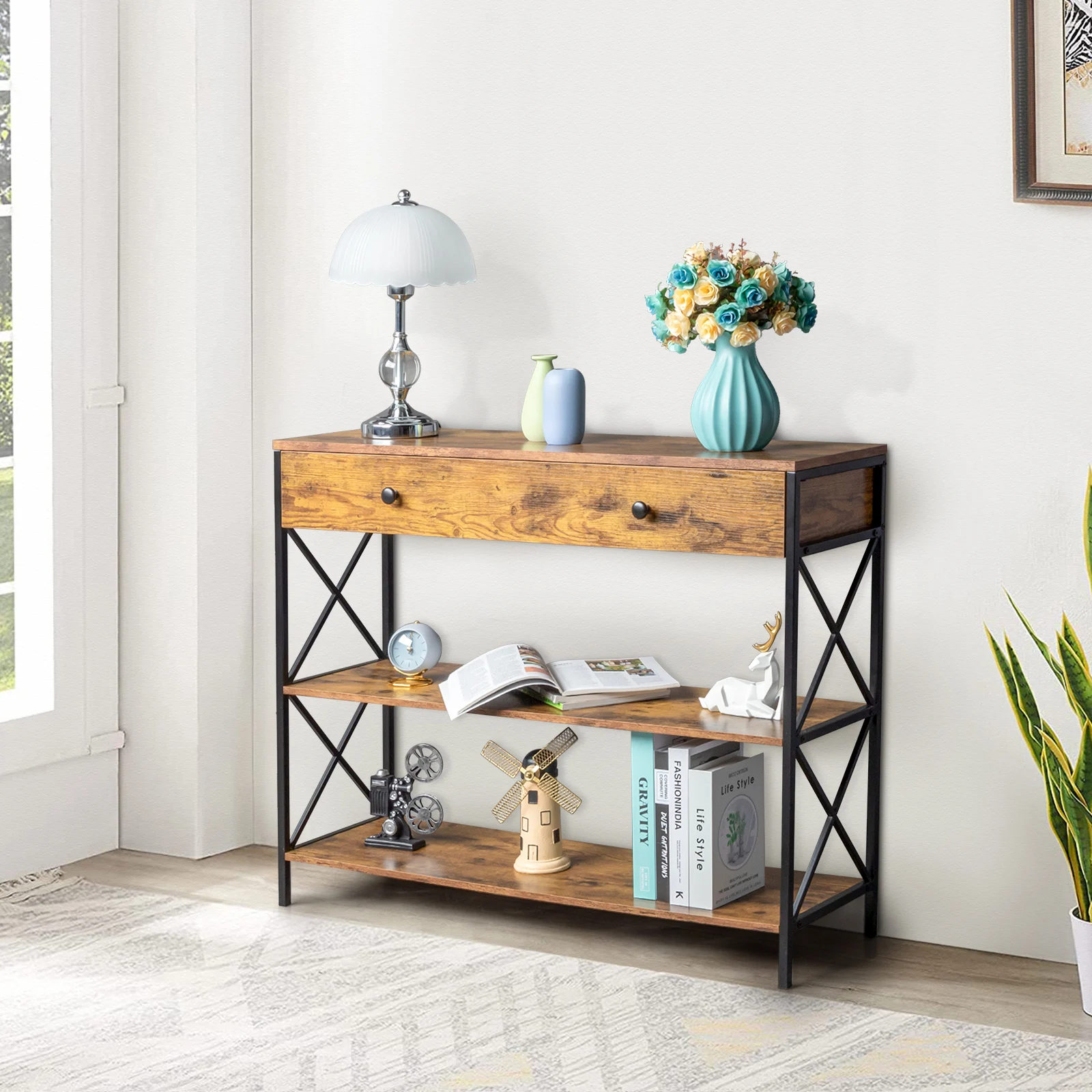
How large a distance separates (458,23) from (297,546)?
3.84ft

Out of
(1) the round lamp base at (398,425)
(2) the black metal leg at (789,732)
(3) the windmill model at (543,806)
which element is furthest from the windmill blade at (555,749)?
(1) the round lamp base at (398,425)

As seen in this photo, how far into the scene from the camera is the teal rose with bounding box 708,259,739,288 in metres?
2.91

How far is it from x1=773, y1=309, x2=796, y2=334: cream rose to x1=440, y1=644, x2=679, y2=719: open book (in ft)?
2.41

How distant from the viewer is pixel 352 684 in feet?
11.3

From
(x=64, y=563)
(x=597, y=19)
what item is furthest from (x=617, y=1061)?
(x=597, y=19)

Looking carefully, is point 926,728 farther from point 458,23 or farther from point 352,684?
point 458,23

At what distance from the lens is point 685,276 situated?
2949mm

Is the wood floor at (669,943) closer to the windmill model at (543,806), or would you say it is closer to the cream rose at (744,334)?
the windmill model at (543,806)

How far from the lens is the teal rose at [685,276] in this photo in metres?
2.95

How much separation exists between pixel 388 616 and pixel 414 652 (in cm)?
33

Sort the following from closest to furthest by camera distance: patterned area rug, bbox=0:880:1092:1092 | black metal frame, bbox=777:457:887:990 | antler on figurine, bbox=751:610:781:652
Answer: patterned area rug, bbox=0:880:1092:1092
black metal frame, bbox=777:457:887:990
antler on figurine, bbox=751:610:781:652

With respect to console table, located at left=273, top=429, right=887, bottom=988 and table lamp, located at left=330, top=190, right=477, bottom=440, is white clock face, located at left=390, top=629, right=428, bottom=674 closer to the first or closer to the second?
console table, located at left=273, top=429, right=887, bottom=988

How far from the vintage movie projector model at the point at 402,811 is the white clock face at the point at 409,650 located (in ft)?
0.94

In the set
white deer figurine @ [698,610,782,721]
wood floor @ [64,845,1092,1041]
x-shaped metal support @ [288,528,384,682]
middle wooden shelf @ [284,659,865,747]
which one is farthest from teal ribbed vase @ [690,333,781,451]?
wood floor @ [64,845,1092,1041]
